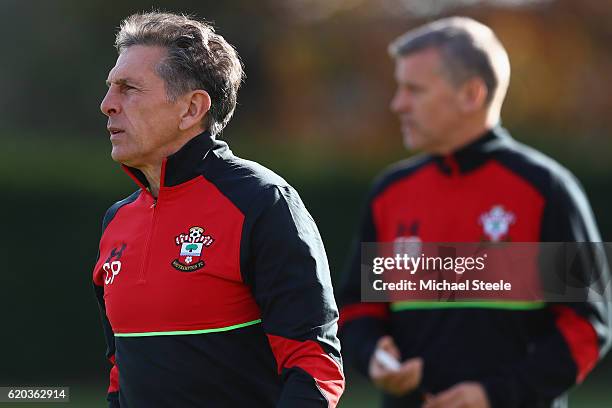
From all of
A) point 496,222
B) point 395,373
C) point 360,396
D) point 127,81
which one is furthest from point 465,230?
point 360,396

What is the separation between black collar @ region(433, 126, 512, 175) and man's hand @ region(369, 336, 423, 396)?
33.2 inches

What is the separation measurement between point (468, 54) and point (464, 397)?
5.12ft

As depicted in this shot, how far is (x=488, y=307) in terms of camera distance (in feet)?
16.5

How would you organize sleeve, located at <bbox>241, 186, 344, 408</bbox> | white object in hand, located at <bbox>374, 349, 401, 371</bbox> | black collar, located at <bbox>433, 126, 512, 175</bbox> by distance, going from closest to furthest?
sleeve, located at <bbox>241, 186, 344, 408</bbox>, white object in hand, located at <bbox>374, 349, 401, 371</bbox>, black collar, located at <bbox>433, 126, 512, 175</bbox>

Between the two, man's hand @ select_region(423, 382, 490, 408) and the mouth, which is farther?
man's hand @ select_region(423, 382, 490, 408)

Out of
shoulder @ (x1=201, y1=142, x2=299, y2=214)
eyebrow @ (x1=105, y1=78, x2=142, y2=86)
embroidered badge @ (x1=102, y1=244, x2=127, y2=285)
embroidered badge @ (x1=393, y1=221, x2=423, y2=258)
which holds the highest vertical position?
eyebrow @ (x1=105, y1=78, x2=142, y2=86)

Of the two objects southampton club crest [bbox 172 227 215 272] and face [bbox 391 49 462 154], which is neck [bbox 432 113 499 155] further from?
southampton club crest [bbox 172 227 215 272]

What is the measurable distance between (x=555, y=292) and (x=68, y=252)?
8403 millimetres

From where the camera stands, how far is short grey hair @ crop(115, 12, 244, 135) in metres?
3.93

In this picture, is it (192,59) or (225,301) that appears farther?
(192,59)

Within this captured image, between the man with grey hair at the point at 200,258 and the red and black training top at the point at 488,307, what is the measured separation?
4.96 ft

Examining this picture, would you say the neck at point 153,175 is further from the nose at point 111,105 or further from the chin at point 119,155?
the nose at point 111,105

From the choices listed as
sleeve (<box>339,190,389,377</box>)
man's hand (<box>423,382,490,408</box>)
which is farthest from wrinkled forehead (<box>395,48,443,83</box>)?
man's hand (<box>423,382,490,408</box>)

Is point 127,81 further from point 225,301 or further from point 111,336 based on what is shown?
point 111,336
